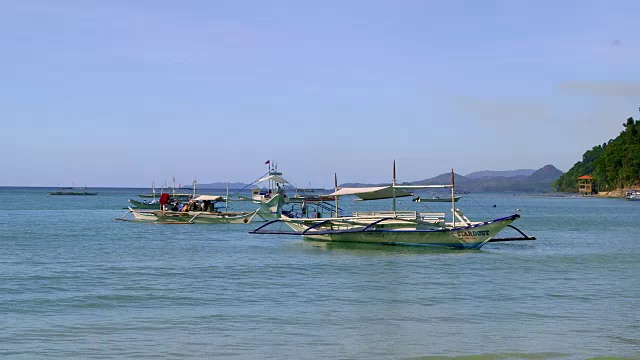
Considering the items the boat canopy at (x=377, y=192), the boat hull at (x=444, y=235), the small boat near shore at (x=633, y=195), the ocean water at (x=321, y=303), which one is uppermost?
the small boat near shore at (x=633, y=195)

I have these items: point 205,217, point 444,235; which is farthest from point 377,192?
point 205,217

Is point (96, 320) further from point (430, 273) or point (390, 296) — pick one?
point (430, 273)

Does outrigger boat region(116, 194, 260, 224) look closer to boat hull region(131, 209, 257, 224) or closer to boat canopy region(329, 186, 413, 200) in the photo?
boat hull region(131, 209, 257, 224)

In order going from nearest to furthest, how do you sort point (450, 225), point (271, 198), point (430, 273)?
point (430, 273), point (450, 225), point (271, 198)

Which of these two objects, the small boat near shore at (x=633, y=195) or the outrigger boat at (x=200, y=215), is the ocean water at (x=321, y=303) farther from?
the small boat near shore at (x=633, y=195)

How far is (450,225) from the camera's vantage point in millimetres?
45812

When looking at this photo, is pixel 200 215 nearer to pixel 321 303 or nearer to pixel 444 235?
pixel 444 235

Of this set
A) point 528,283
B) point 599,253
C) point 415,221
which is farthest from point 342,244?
point 528,283

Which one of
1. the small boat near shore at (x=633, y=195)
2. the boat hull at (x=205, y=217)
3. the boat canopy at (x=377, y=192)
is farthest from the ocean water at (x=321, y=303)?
the small boat near shore at (x=633, y=195)

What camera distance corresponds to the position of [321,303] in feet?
85.5

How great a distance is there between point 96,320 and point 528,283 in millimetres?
16329

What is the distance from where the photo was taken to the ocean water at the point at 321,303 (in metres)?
A: 19.3

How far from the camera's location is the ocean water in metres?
19.3

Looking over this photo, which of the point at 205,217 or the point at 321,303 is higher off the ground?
the point at 205,217
